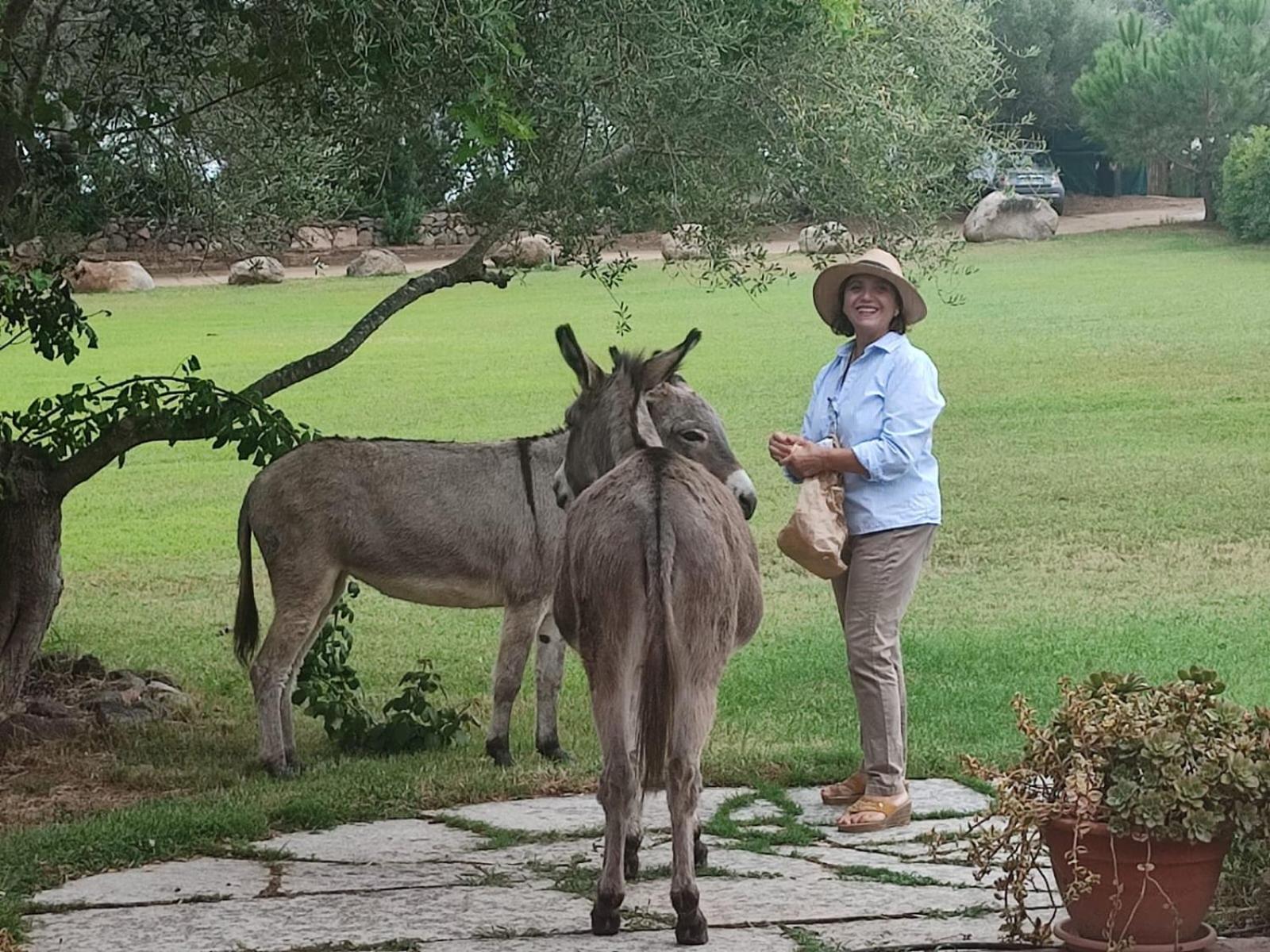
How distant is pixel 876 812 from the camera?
5125 mm

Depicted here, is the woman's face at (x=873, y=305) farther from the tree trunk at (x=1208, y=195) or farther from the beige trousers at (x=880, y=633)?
the tree trunk at (x=1208, y=195)

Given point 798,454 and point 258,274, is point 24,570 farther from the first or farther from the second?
point 258,274

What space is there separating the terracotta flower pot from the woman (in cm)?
140

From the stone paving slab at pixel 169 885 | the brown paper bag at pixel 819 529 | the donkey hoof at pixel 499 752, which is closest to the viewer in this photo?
the stone paving slab at pixel 169 885

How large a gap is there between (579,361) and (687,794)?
1754mm

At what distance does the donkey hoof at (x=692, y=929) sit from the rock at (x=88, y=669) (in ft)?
14.7

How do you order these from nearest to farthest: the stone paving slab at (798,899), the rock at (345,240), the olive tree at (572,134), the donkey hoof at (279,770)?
the stone paving slab at (798,899) < the olive tree at (572,134) < the donkey hoof at (279,770) < the rock at (345,240)

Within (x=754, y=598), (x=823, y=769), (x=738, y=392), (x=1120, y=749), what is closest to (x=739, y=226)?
(x=823, y=769)

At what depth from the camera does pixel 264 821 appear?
5316 millimetres

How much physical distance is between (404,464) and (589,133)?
1421mm

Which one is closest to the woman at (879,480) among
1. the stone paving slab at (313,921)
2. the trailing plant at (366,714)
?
the stone paving slab at (313,921)

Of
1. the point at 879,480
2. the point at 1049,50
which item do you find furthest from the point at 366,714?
the point at 1049,50

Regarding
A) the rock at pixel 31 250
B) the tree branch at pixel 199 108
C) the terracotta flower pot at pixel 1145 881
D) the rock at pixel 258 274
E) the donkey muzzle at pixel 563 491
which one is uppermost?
the tree branch at pixel 199 108

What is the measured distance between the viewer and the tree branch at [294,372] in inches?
266
